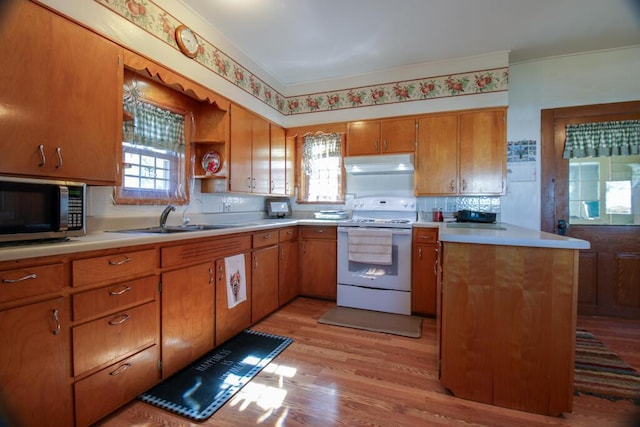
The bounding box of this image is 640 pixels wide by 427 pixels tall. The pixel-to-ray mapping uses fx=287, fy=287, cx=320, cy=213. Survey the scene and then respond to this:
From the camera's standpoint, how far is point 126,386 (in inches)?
60.0

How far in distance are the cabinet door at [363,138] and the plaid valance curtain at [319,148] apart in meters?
0.22

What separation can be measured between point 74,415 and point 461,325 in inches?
77.4

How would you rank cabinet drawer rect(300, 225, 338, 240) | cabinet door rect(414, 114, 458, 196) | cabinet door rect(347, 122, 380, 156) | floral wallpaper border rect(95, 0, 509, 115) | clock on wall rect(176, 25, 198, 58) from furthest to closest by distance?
cabinet door rect(347, 122, 380, 156), cabinet drawer rect(300, 225, 338, 240), cabinet door rect(414, 114, 458, 196), clock on wall rect(176, 25, 198, 58), floral wallpaper border rect(95, 0, 509, 115)

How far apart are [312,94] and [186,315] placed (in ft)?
9.75

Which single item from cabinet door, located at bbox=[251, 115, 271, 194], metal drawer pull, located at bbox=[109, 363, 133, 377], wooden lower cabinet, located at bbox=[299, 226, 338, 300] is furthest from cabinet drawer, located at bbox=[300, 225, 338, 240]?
metal drawer pull, located at bbox=[109, 363, 133, 377]

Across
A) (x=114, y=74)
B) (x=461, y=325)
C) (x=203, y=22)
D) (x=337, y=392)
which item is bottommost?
(x=337, y=392)

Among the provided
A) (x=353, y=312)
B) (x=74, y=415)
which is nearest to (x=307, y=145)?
(x=353, y=312)

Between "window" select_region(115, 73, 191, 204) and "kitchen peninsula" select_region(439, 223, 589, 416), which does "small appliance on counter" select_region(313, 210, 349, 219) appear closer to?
"window" select_region(115, 73, 191, 204)

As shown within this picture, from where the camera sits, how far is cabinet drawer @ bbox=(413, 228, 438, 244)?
2.80 meters

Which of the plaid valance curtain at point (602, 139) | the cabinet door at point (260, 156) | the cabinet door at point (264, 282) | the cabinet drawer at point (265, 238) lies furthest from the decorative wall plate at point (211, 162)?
the plaid valance curtain at point (602, 139)

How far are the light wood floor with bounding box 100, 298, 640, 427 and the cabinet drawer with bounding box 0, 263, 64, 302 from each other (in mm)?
786

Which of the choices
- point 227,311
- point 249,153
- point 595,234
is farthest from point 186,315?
point 595,234

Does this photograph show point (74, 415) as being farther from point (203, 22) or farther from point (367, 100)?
point (367, 100)

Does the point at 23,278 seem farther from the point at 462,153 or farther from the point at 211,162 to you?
the point at 462,153
